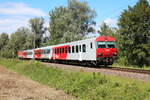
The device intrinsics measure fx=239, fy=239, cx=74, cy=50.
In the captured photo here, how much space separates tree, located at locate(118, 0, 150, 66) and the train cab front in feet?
19.0

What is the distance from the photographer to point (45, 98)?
10.7 metres

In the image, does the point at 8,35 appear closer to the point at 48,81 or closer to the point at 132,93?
the point at 48,81

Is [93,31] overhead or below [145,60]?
overhead

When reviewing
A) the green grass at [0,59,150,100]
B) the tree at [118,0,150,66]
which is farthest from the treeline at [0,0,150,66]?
the green grass at [0,59,150,100]

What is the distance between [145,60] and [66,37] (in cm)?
3112

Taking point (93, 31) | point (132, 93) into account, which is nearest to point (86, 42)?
point (132, 93)

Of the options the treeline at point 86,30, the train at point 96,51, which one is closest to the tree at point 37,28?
the treeline at point 86,30

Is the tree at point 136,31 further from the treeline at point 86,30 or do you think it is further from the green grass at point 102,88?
the green grass at point 102,88

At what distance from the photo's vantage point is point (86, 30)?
61906mm

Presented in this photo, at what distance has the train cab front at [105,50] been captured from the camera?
71.6 feet

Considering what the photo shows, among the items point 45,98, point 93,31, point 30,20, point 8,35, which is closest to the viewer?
point 45,98

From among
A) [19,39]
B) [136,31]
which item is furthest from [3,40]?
[136,31]

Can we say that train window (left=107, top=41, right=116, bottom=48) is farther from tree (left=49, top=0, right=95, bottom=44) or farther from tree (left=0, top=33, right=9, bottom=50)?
tree (left=0, top=33, right=9, bottom=50)

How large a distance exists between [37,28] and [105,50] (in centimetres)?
6875
